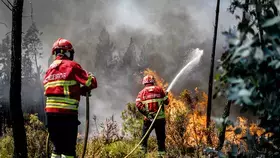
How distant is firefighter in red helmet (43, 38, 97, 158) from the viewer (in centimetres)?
481

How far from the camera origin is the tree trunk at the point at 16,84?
6.62 meters

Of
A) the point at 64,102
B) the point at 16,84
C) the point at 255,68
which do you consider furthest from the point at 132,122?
the point at 255,68

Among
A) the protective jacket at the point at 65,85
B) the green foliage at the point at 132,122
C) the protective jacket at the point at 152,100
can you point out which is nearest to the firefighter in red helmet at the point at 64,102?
the protective jacket at the point at 65,85

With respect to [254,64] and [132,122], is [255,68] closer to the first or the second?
[254,64]

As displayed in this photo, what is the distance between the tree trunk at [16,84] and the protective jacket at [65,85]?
203 cm

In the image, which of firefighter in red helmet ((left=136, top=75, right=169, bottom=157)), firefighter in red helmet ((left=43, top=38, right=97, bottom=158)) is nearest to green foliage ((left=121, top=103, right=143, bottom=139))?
firefighter in red helmet ((left=136, top=75, right=169, bottom=157))

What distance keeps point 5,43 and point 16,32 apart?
57.8m

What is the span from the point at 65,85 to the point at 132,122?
7.69 metres

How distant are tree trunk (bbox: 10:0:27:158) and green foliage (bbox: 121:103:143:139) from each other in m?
5.66

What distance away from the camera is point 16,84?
21.9ft

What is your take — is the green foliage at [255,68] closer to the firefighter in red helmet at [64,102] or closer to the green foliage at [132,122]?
the firefighter in red helmet at [64,102]

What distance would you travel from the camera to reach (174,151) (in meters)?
9.44

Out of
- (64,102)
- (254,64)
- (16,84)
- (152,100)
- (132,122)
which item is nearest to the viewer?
(254,64)

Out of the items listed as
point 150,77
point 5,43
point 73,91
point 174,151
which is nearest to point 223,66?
point 73,91
